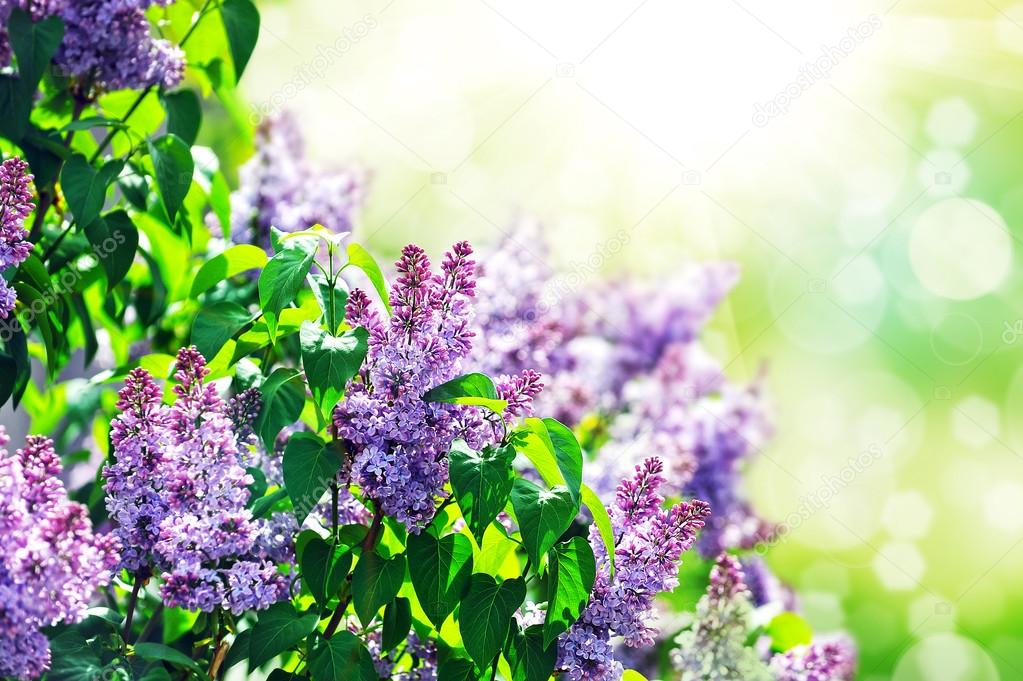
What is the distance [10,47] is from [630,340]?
1.20 m

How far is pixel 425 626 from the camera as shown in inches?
33.5

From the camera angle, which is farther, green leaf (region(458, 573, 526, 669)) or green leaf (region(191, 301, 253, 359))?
green leaf (region(191, 301, 253, 359))

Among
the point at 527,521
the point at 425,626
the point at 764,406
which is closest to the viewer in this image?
the point at 527,521

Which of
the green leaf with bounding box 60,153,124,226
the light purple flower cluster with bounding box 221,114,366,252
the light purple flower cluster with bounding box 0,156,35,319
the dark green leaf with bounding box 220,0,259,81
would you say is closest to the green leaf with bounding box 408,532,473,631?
the light purple flower cluster with bounding box 0,156,35,319

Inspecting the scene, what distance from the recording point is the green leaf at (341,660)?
73cm

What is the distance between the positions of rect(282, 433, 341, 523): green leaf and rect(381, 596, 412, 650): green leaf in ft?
0.36

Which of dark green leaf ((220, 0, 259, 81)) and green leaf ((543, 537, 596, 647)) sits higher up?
dark green leaf ((220, 0, 259, 81))

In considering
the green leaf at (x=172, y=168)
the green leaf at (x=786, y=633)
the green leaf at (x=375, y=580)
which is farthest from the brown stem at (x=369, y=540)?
the green leaf at (x=786, y=633)

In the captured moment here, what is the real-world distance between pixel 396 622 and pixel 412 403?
0.19 m

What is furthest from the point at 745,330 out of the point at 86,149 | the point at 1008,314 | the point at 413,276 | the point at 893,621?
the point at 413,276

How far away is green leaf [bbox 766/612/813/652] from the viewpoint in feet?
3.57

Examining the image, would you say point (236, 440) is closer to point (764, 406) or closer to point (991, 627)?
point (764, 406)

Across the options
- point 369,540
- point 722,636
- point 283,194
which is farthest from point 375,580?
point 283,194

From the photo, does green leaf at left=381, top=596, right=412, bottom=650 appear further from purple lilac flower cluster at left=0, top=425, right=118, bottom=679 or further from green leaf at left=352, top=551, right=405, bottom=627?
purple lilac flower cluster at left=0, top=425, right=118, bottom=679
